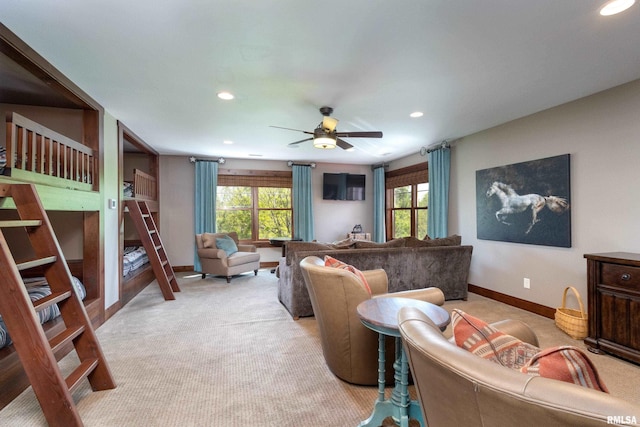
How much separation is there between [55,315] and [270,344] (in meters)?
1.95

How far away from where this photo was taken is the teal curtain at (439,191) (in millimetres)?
5105

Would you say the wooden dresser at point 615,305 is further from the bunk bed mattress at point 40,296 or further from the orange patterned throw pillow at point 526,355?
the bunk bed mattress at point 40,296

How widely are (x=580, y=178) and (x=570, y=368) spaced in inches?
136

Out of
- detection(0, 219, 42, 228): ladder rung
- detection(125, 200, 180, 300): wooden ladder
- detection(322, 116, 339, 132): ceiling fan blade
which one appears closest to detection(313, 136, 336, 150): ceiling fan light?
detection(322, 116, 339, 132): ceiling fan blade

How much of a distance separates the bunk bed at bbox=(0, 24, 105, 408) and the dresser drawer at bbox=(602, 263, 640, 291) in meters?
4.53

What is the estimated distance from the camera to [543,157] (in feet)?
12.0

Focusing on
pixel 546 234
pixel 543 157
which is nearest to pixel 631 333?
pixel 546 234

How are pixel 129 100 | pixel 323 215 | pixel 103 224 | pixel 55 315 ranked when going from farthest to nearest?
pixel 323 215 < pixel 103 224 < pixel 129 100 < pixel 55 315

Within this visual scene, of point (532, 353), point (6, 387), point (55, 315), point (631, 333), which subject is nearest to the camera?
point (532, 353)

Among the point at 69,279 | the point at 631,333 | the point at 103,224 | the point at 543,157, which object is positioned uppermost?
the point at 543,157

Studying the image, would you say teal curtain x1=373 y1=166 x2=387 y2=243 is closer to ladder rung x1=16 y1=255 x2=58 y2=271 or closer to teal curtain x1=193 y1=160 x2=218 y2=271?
teal curtain x1=193 y1=160 x2=218 y2=271

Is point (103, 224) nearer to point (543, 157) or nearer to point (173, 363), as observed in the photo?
point (173, 363)

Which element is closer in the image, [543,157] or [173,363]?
Answer: [173,363]

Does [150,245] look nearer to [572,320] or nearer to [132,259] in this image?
[132,259]
